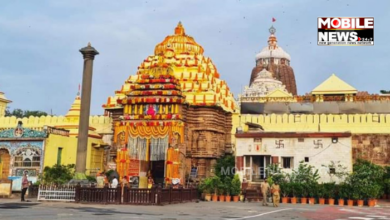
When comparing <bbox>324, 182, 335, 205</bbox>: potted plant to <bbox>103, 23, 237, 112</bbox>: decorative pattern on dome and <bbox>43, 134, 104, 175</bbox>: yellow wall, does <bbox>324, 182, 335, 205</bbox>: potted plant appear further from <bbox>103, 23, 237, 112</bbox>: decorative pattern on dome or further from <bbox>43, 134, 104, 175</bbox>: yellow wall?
<bbox>43, 134, 104, 175</bbox>: yellow wall

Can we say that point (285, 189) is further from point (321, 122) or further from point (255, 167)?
point (321, 122)

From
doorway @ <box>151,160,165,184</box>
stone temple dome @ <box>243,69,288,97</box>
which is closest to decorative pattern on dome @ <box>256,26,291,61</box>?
stone temple dome @ <box>243,69,288,97</box>

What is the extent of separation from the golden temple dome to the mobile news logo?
16.4 m

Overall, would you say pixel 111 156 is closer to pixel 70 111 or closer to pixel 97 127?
pixel 97 127

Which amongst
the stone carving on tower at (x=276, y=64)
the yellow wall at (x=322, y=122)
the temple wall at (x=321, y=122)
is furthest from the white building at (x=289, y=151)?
the stone carving on tower at (x=276, y=64)

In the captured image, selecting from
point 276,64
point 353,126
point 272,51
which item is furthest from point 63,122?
point 272,51

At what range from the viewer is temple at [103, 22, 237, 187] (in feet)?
115

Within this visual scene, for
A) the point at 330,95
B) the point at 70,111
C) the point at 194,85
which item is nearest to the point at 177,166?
the point at 194,85

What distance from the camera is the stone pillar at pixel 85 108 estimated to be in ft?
90.6

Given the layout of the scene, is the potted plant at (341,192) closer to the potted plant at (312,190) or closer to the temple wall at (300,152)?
the potted plant at (312,190)

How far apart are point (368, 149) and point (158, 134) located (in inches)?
593

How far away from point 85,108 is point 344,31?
1517cm

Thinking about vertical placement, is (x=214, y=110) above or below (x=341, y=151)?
→ above

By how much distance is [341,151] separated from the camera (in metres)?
30.5
